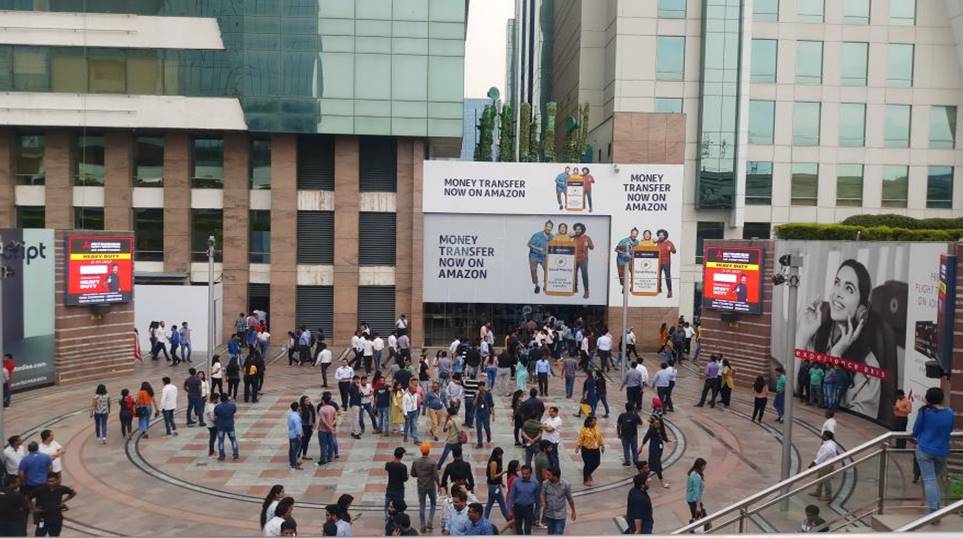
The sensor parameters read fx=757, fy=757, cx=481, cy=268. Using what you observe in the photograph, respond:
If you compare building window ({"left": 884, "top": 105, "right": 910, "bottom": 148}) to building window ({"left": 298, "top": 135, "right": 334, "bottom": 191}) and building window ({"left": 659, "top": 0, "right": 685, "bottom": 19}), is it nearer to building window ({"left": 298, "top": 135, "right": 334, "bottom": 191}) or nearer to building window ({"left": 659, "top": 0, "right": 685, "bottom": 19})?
building window ({"left": 659, "top": 0, "right": 685, "bottom": 19})

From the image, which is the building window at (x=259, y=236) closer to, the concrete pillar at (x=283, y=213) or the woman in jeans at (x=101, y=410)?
the concrete pillar at (x=283, y=213)

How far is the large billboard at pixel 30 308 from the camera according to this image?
2267cm

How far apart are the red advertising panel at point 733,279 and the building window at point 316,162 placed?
18018 mm

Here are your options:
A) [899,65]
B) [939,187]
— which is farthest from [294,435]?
[939,187]

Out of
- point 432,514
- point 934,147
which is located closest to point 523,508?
point 432,514

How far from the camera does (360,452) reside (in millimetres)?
17359

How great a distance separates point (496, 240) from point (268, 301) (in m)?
11.3

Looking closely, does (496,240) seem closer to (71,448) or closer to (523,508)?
(71,448)

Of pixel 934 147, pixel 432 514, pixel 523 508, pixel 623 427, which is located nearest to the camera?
pixel 523 508

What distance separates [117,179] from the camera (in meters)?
35.1

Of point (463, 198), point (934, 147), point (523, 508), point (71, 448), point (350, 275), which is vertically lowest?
point (71, 448)

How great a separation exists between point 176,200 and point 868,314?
2890 centimetres

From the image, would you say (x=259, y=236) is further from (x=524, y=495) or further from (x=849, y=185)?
(x=849, y=185)

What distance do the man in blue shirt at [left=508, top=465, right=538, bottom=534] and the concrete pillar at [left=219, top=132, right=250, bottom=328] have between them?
26.4 m
